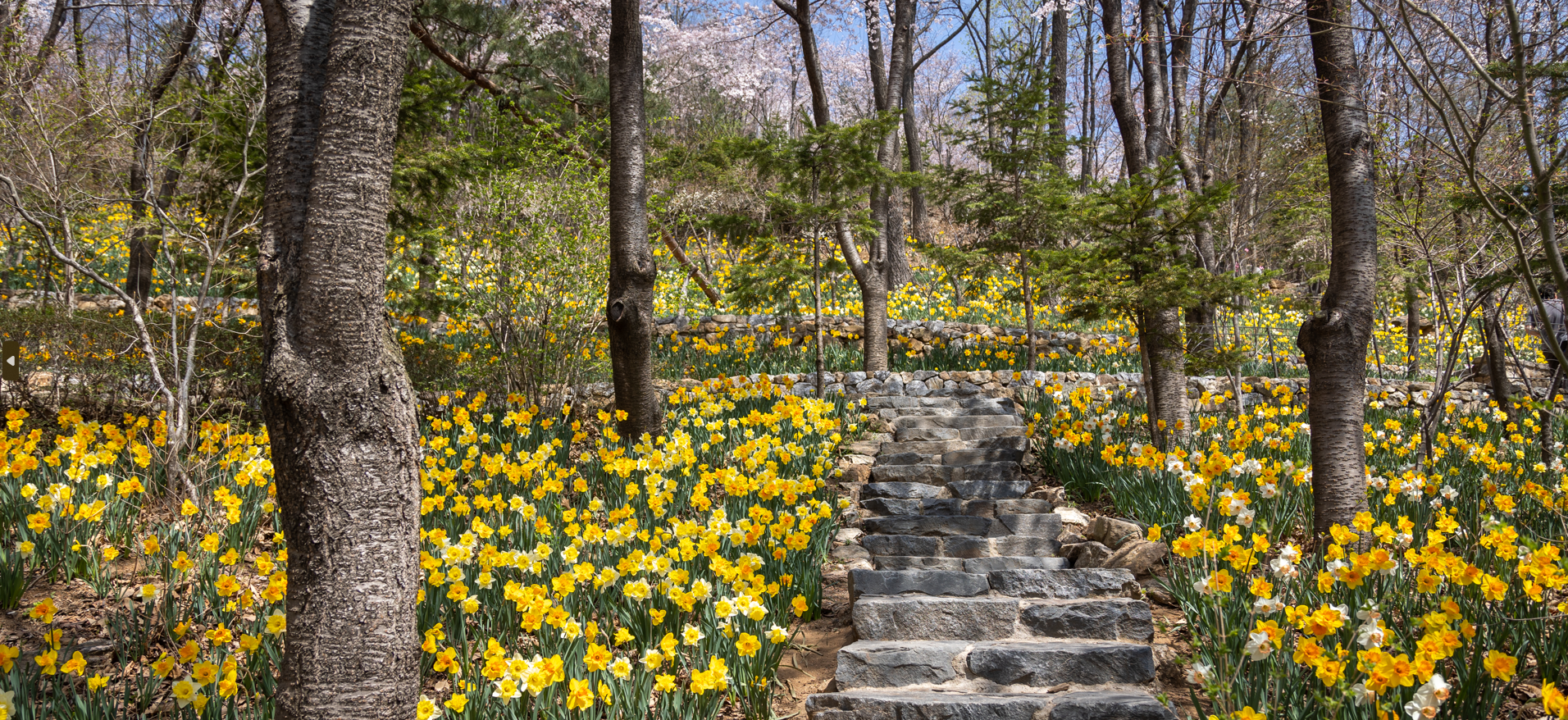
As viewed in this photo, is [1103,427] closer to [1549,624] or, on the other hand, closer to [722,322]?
[1549,624]

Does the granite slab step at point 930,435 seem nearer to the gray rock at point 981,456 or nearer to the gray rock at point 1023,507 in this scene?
the gray rock at point 981,456

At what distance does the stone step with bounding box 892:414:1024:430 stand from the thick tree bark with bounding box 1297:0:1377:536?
3.01 m

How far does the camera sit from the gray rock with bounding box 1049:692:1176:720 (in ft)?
8.19

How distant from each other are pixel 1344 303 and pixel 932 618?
238cm

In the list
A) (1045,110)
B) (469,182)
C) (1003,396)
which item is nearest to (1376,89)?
(1045,110)

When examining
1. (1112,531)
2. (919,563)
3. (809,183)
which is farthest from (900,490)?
(809,183)

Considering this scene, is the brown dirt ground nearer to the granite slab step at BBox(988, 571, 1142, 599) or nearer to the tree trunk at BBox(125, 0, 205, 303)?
the granite slab step at BBox(988, 571, 1142, 599)

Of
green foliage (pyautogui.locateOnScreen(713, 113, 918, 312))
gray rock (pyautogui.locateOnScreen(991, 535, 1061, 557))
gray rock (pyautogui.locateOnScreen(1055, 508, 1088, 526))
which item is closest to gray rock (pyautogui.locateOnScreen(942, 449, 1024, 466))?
gray rock (pyautogui.locateOnScreen(1055, 508, 1088, 526))

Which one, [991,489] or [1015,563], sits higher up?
[991,489]

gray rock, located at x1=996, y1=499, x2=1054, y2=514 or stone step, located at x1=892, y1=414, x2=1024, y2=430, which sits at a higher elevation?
stone step, located at x1=892, y1=414, x2=1024, y2=430

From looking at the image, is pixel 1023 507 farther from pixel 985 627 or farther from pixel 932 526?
pixel 985 627

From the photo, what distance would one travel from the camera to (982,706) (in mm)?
2629

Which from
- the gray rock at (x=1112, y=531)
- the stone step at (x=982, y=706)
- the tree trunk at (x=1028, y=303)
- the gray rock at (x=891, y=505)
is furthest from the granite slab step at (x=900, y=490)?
the tree trunk at (x=1028, y=303)

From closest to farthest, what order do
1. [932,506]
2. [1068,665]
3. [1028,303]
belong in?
[1068,665] → [932,506] → [1028,303]
